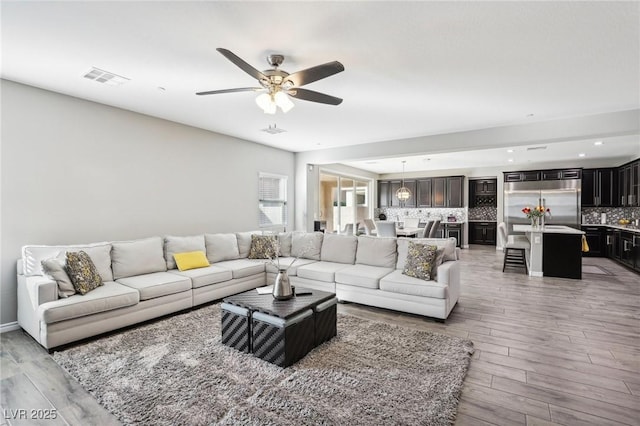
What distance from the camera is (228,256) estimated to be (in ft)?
16.5

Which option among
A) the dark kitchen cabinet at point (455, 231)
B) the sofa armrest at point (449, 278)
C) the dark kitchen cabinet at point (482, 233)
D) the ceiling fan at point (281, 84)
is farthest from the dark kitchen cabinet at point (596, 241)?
the ceiling fan at point (281, 84)

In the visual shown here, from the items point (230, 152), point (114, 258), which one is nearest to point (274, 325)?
point (114, 258)

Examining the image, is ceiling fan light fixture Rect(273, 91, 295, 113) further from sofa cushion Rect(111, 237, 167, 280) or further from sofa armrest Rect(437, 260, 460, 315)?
sofa cushion Rect(111, 237, 167, 280)

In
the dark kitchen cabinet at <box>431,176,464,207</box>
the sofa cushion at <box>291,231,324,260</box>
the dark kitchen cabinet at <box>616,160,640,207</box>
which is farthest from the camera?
the dark kitchen cabinet at <box>431,176,464,207</box>

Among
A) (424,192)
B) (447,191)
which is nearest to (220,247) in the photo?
(424,192)

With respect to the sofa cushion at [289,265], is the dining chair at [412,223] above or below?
above

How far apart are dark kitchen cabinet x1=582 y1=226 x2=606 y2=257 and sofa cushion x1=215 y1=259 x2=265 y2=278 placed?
8.81 metres

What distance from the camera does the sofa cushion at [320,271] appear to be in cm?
442

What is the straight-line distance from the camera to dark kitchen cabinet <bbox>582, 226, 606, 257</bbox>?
8.21 meters

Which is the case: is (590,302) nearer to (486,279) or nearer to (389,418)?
(486,279)

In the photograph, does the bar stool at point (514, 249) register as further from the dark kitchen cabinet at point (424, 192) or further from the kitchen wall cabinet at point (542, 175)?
the dark kitchen cabinet at point (424, 192)

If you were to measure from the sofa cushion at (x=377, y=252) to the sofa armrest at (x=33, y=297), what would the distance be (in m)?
3.65

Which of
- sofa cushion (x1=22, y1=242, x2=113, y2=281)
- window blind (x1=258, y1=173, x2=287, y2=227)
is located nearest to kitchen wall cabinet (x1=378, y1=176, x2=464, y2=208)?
window blind (x1=258, y1=173, x2=287, y2=227)

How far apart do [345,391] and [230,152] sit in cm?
480
